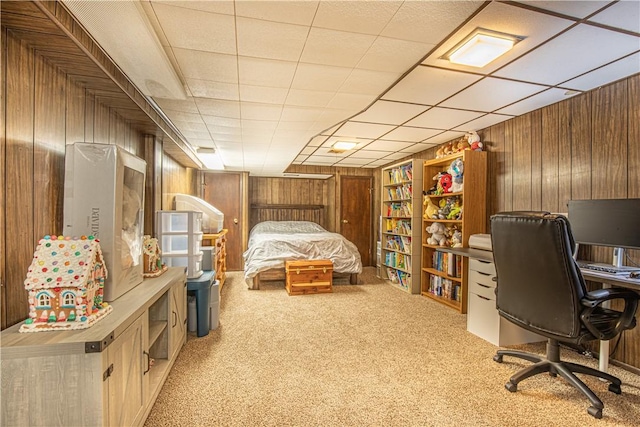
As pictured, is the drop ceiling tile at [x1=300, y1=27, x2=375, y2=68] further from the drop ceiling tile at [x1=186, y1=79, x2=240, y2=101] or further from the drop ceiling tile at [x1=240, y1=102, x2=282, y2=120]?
the drop ceiling tile at [x1=240, y1=102, x2=282, y2=120]

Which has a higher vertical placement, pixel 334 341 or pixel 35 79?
pixel 35 79

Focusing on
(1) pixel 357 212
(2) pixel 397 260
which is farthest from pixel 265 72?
(1) pixel 357 212

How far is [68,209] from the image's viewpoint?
4.88ft

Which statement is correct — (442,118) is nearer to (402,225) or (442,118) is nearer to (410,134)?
(410,134)

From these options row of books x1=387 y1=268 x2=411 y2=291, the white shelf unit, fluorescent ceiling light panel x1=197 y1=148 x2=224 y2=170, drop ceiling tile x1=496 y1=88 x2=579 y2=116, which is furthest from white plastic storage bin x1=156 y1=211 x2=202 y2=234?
drop ceiling tile x1=496 y1=88 x2=579 y2=116

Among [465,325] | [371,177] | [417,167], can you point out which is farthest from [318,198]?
[465,325]

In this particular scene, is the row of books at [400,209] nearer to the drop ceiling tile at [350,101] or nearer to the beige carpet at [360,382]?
the beige carpet at [360,382]

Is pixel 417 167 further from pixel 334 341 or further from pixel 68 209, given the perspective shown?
pixel 68 209

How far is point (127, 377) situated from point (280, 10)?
6.22 ft

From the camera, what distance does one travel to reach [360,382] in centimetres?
195

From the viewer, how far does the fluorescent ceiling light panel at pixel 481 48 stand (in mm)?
1703

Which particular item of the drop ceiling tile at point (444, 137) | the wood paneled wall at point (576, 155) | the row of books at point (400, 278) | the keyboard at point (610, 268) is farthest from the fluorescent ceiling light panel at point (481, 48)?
the row of books at point (400, 278)

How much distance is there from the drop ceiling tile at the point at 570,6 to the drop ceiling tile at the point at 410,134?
2023 millimetres

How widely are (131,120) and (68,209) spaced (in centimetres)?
128
